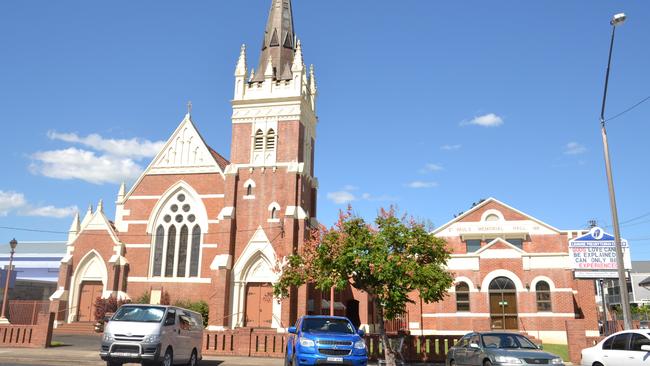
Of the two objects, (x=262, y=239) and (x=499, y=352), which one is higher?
(x=262, y=239)

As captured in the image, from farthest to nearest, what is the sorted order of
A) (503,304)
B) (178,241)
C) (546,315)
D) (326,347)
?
(178,241) < (503,304) < (546,315) < (326,347)

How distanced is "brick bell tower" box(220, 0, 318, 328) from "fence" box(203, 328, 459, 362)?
26.4 ft

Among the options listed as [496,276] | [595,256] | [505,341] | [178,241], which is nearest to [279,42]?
[178,241]

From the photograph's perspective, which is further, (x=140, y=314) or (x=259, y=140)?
(x=259, y=140)

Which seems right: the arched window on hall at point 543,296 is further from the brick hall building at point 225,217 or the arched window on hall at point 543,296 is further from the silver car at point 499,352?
the silver car at point 499,352

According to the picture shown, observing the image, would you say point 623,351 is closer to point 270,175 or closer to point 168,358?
point 168,358

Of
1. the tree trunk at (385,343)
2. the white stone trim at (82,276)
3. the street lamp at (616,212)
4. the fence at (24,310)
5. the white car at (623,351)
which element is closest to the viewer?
the white car at (623,351)

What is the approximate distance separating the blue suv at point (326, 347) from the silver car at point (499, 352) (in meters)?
3.28

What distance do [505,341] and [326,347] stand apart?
5.24 metres

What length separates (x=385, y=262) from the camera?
19109 millimetres

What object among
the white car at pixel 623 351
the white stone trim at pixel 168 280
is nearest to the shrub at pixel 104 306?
the white stone trim at pixel 168 280

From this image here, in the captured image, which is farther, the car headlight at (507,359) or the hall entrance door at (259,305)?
the hall entrance door at (259,305)

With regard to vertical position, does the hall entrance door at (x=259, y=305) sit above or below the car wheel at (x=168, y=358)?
above

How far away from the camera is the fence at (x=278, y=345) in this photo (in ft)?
70.4
